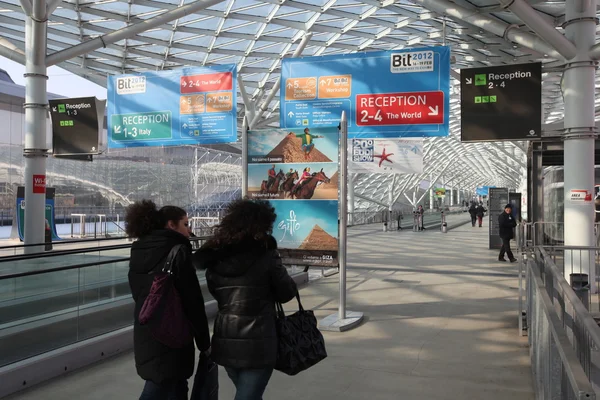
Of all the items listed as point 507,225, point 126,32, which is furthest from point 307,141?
point 507,225

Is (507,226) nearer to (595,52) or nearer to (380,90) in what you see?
(595,52)

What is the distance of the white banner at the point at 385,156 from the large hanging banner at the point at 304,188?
23.1 ft

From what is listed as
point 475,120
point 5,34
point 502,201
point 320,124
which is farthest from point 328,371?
point 5,34

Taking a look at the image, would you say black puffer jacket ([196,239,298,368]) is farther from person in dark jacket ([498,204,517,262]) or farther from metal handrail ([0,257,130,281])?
person in dark jacket ([498,204,517,262])

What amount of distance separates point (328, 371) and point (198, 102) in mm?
7649

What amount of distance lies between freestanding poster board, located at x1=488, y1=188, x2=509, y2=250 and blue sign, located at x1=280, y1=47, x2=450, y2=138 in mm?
11969

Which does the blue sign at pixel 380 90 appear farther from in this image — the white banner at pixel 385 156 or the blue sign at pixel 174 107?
the white banner at pixel 385 156

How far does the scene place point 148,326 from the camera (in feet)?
10.4

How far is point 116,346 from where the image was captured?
6.30 meters

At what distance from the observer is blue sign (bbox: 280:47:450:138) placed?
9.78m

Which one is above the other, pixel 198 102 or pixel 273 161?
pixel 198 102

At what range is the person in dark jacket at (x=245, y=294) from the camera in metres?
3.04

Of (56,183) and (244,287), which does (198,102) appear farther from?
(56,183)

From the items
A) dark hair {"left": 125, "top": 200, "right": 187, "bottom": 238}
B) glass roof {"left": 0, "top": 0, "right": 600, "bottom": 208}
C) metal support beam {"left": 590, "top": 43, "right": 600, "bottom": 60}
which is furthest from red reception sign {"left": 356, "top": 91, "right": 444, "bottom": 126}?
dark hair {"left": 125, "top": 200, "right": 187, "bottom": 238}
